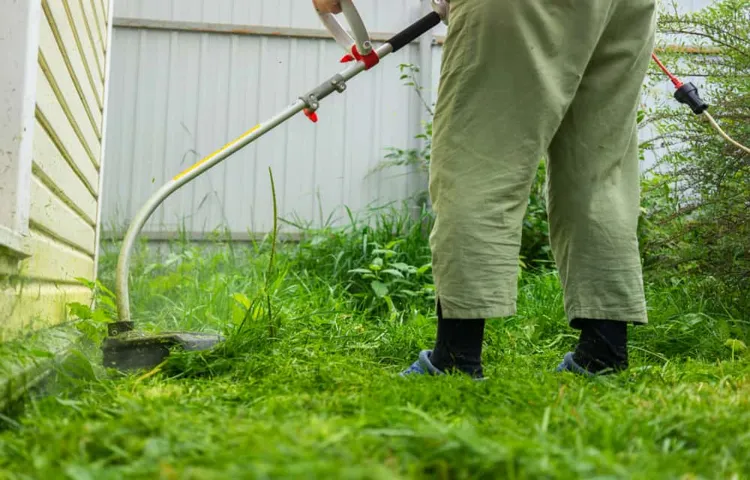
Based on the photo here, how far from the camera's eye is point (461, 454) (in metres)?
0.76

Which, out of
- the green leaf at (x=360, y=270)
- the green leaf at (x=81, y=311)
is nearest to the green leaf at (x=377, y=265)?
the green leaf at (x=360, y=270)

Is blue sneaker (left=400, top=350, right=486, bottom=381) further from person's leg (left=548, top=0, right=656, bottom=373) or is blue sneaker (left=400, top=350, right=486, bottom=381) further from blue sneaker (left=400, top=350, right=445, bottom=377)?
person's leg (left=548, top=0, right=656, bottom=373)

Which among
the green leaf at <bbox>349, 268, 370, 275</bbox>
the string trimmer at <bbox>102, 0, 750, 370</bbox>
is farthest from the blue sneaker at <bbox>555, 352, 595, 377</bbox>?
the green leaf at <bbox>349, 268, 370, 275</bbox>

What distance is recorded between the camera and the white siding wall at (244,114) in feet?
13.3

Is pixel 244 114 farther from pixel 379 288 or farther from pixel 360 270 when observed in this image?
pixel 379 288

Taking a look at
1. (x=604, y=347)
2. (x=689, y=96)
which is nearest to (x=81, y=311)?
(x=604, y=347)

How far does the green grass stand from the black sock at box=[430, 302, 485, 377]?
64mm

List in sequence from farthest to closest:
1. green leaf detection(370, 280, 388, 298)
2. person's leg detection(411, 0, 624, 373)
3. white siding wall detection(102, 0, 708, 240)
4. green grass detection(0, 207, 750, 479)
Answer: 1. white siding wall detection(102, 0, 708, 240)
2. green leaf detection(370, 280, 388, 298)
3. person's leg detection(411, 0, 624, 373)
4. green grass detection(0, 207, 750, 479)

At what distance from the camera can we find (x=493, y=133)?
140 centimetres

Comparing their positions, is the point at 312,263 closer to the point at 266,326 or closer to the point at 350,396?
the point at 266,326

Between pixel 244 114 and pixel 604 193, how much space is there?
2937 millimetres

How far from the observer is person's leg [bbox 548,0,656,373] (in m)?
1.55

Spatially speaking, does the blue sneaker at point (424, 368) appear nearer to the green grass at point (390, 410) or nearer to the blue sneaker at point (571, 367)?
the green grass at point (390, 410)

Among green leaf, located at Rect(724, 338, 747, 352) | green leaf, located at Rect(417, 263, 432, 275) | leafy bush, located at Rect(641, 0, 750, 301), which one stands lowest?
green leaf, located at Rect(724, 338, 747, 352)
